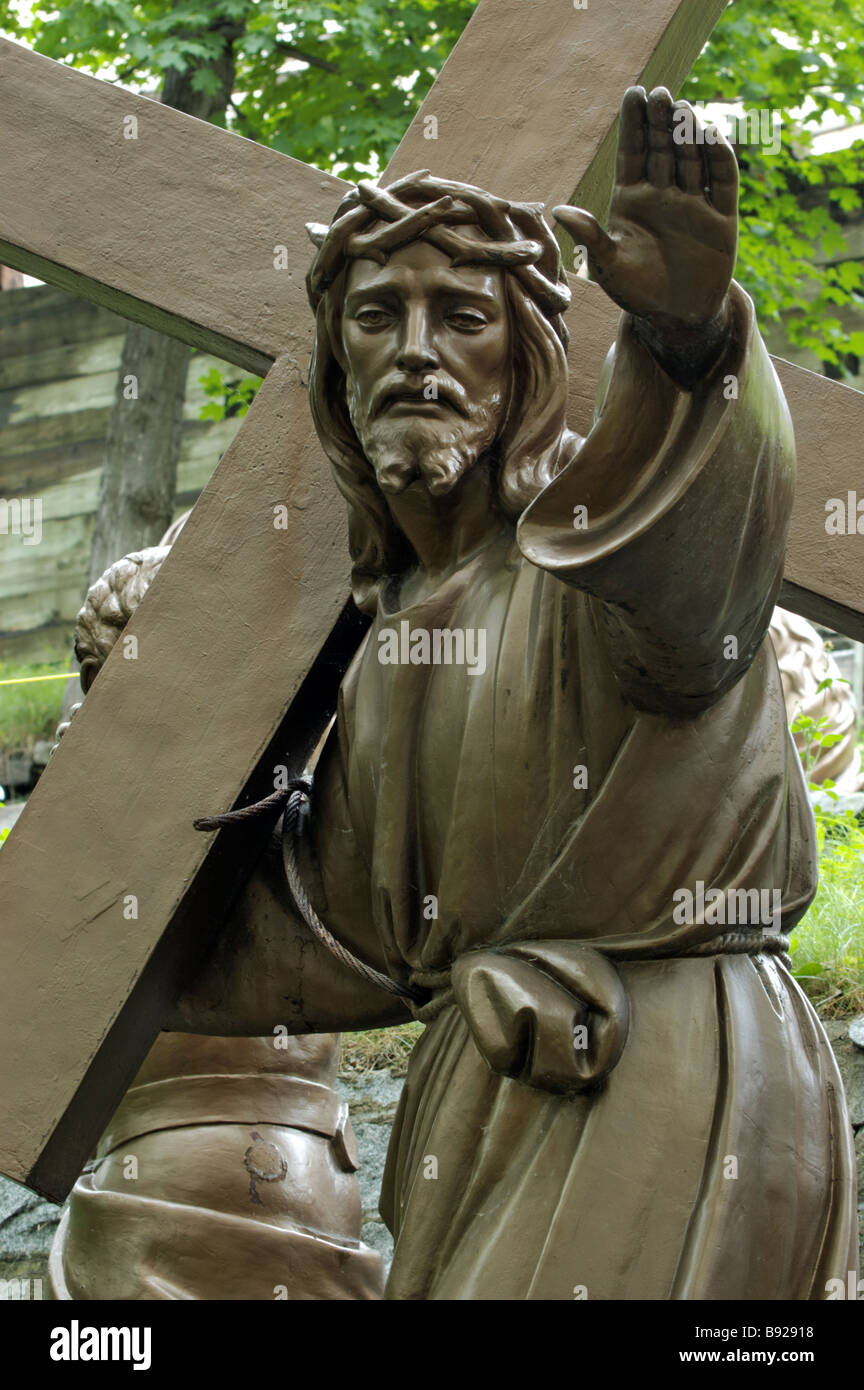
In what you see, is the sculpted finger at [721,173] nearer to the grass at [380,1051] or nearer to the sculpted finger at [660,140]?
the sculpted finger at [660,140]

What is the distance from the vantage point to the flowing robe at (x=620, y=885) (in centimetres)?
218

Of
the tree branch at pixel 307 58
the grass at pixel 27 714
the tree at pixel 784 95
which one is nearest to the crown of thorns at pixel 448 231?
the tree at pixel 784 95

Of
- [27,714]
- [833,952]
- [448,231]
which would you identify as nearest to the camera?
[448,231]

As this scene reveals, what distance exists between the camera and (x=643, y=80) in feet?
10.2

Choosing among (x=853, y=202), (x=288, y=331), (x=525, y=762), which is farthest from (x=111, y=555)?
(x=525, y=762)

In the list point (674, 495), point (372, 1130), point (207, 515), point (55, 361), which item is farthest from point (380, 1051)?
point (55, 361)

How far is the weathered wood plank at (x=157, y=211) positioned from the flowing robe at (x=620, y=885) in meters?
0.81

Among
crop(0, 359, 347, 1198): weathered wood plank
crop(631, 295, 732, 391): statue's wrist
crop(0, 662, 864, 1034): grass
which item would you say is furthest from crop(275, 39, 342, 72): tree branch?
crop(631, 295, 732, 391): statue's wrist

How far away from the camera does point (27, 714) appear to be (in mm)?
11953

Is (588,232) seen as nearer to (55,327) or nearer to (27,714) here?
(27,714)

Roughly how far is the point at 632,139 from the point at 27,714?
412 inches
